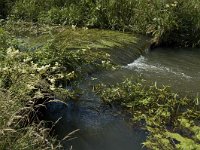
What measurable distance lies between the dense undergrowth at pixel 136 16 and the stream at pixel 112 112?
78.0 inches

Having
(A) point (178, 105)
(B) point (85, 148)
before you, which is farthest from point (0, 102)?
(A) point (178, 105)

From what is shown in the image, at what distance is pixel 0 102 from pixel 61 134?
2.21m

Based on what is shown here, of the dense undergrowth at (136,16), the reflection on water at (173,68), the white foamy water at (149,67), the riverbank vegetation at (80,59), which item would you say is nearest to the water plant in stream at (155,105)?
the riverbank vegetation at (80,59)

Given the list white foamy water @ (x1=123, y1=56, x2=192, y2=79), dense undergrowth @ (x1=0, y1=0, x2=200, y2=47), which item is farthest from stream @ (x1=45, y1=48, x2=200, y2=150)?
dense undergrowth @ (x1=0, y1=0, x2=200, y2=47)

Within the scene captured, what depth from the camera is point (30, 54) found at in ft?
19.3

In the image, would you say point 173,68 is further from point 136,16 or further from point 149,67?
point 136,16

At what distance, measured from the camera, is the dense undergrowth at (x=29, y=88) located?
3.56m

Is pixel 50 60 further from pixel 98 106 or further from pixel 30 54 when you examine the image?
pixel 98 106

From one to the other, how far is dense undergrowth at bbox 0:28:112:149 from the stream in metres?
0.31

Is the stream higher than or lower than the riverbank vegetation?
lower

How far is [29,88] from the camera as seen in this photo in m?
4.30

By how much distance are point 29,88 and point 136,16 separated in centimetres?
805

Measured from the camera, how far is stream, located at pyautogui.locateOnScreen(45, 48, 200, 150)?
561 cm

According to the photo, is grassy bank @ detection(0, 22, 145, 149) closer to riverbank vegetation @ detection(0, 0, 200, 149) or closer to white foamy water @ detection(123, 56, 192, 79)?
riverbank vegetation @ detection(0, 0, 200, 149)
